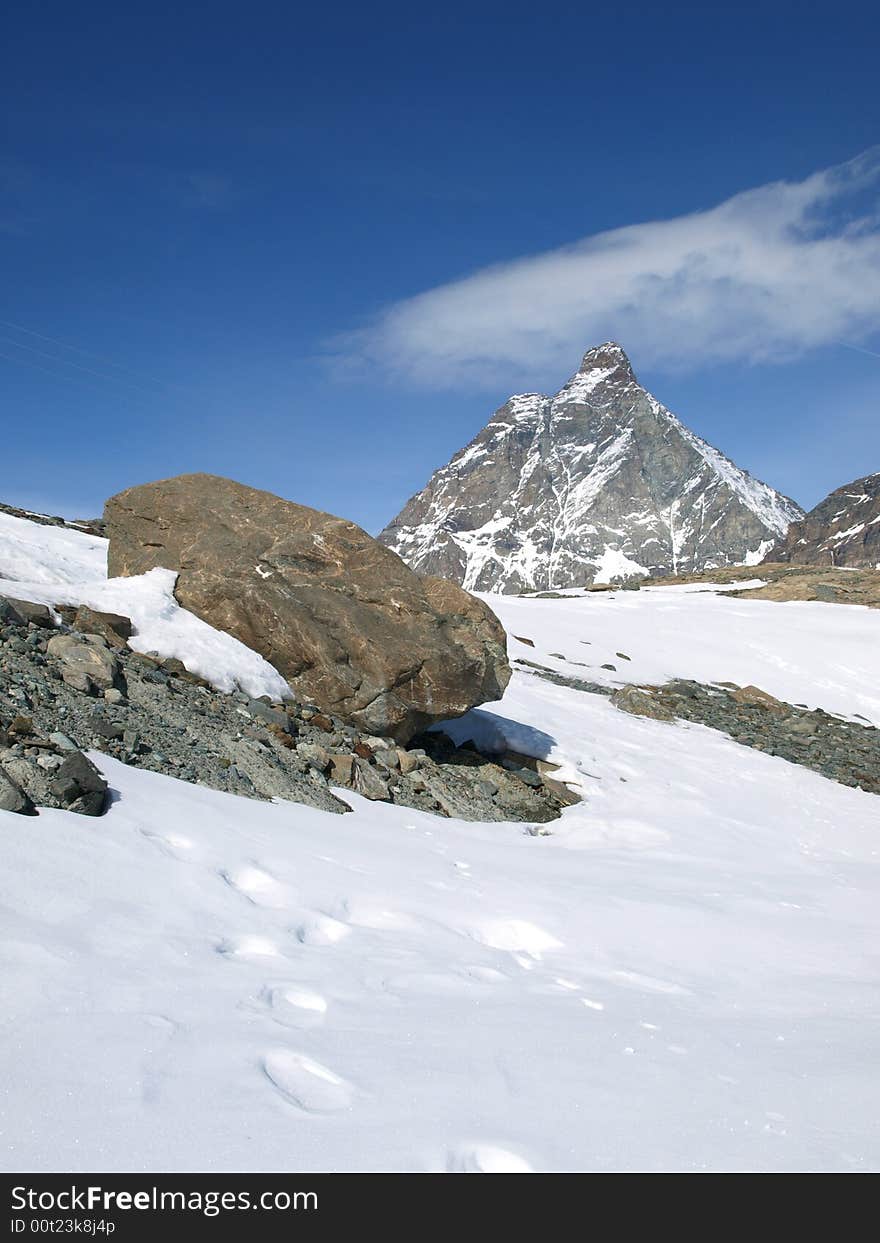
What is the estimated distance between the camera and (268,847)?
6.87m

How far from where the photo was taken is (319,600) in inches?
491

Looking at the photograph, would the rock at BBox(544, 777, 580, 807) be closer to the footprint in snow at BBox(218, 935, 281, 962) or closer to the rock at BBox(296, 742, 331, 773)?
the rock at BBox(296, 742, 331, 773)

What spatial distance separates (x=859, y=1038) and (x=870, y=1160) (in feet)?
5.71

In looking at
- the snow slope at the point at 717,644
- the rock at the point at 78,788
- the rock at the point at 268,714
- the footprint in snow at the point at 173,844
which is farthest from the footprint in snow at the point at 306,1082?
the snow slope at the point at 717,644

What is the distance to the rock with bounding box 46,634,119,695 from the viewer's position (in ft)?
29.8

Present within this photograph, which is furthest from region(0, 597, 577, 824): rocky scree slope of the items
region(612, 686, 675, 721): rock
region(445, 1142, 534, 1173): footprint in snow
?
region(612, 686, 675, 721): rock

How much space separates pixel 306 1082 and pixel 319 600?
9456mm

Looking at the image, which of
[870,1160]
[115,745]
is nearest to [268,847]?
[115,745]

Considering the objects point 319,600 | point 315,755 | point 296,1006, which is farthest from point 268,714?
point 296,1006

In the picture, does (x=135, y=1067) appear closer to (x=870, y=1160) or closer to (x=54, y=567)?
(x=870, y=1160)

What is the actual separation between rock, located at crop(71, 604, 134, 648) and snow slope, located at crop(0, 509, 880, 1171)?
3.77 meters

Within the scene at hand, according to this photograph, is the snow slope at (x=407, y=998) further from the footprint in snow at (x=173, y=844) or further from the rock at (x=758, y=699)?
the rock at (x=758, y=699)

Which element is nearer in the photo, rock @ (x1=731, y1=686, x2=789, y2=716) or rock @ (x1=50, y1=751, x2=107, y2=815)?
rock @ (x1=50, y1=751, x2=107, y2=815)
